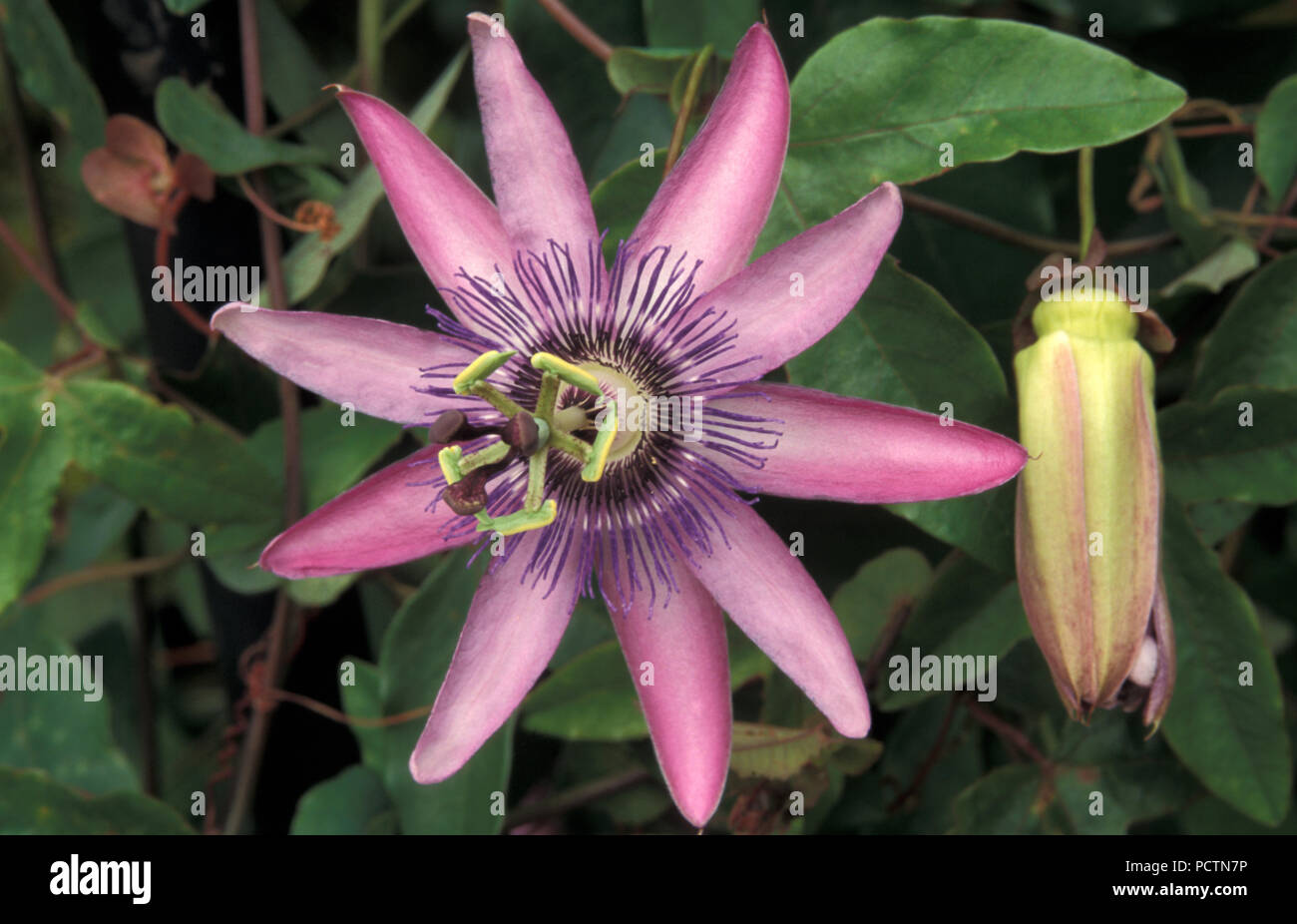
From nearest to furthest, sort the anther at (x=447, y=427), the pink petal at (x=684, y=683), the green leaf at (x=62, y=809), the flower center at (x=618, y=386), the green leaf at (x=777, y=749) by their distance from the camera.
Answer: the anther at (x=447, y=427) < the pink petal at (x=684, y=683) < the flower center at (x=618, y=386) < the green leaf at (x=777, y=749) < the green leaf at (x=62, y=809)

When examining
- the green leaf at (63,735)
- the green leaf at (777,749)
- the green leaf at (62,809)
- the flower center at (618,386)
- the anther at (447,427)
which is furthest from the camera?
the green leaf at (63,735)

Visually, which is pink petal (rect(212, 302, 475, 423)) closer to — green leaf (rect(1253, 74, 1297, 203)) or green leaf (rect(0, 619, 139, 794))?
green leaf (rect(0, 619, 139, 794))

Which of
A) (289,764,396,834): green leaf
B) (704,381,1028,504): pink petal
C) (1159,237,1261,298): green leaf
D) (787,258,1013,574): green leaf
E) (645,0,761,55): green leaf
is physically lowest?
(289,764,396,834): green leaf

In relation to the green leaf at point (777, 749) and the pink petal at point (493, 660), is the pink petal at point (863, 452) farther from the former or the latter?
the green leaf at point (777, 749)

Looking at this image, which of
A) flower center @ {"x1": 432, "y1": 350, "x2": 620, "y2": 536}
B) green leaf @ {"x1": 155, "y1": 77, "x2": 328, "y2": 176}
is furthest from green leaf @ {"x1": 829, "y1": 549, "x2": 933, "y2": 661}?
green leaf @ {"x1": 155, "y1": 77, "x2": 328, "y2": 176}

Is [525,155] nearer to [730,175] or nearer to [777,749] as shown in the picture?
[730,175]

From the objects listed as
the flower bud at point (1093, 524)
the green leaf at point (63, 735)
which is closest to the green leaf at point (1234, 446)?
the flower bud at point (1093, 524)
